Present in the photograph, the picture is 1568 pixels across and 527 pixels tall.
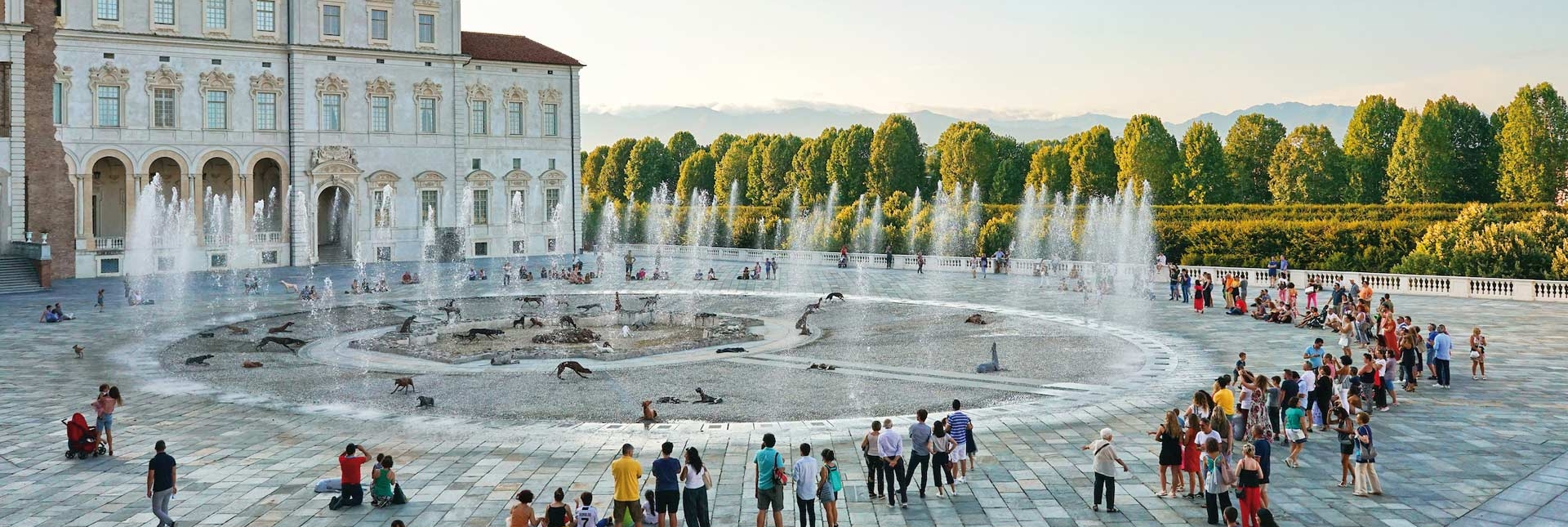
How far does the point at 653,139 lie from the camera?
106062 millimetres

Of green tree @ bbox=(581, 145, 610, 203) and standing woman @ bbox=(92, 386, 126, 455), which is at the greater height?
green tree @ bbox=(581, 145, 610, 203)

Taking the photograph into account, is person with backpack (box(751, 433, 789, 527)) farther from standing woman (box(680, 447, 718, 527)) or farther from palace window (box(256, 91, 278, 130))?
palace window (box(256, 91, 278, 130))

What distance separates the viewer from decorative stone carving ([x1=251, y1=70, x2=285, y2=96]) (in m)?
55.0

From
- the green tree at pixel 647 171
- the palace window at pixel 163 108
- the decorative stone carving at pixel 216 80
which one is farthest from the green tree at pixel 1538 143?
the palace window at pixel 163 108

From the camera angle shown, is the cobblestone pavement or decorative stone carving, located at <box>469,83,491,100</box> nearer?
the cobblestone pavement

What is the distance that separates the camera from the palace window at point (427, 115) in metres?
59.8

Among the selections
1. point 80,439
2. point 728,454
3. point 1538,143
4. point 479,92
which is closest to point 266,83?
point 479,92

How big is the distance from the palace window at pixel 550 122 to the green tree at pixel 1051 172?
3078cm

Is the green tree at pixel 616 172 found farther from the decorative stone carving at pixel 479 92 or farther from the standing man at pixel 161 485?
the standing man at pixel 161 485

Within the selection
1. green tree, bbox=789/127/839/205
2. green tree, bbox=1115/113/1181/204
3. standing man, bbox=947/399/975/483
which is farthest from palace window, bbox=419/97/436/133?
standing man, bbox=947/399/975/483

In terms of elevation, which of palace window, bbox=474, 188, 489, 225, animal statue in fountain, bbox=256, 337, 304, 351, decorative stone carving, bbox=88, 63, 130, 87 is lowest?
animal statue in fountain, bbox=256, 337, 304, 351

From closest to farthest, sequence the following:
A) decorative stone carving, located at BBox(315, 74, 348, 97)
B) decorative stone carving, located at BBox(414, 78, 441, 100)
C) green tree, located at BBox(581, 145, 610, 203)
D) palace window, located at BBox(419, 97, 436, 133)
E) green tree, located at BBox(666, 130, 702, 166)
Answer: decorative stone carving, located at BBox(315, 74, 348, 97)
decorative stone carving, located at BBox(414, 78, 441, 100)
palace window, located at BBox(419, 97, 436, 133)
green tree, located at BBox(666, 130, 702, 166)
green tree, located at BBox(581, 145, 610, 203)

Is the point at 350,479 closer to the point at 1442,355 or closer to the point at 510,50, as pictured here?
the point at 1442,355

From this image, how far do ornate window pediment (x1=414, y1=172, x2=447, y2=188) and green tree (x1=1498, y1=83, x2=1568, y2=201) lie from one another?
54.7m
